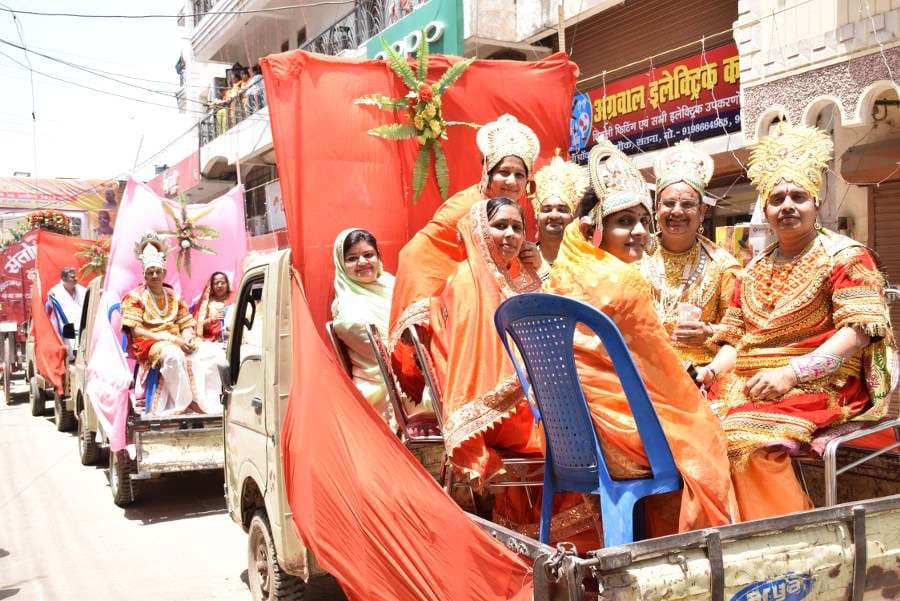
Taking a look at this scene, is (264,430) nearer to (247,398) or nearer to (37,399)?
(247,398)

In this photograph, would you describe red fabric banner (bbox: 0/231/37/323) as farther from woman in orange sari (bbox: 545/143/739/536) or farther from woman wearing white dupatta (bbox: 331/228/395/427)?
woman in orange sari (bbox: 545/143/739/536)

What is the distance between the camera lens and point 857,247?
125 inches

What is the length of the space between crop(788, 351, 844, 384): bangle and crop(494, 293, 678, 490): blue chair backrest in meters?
0.90

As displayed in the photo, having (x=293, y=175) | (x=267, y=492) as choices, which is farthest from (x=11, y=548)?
(x=293, y=175)

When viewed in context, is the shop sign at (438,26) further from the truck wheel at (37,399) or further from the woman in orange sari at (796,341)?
the woman in orange sari at (796,341)

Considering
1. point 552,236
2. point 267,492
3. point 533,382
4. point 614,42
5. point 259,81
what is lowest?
point 267,492

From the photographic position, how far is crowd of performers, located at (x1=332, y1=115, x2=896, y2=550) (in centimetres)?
253

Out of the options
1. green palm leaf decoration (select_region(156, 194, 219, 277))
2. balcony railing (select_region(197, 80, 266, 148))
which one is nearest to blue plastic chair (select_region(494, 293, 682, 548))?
green palm leaf decoration (select_region(156, 194, 219, 277))

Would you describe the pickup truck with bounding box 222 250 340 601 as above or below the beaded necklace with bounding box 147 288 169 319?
below

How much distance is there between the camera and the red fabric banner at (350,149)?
14.8ft

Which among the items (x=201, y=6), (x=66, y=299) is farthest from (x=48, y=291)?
(x=201, y=6)

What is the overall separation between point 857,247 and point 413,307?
5.96 ft

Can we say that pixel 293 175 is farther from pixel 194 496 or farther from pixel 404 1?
pixel 404 1

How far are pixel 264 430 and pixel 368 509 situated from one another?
1.20m
